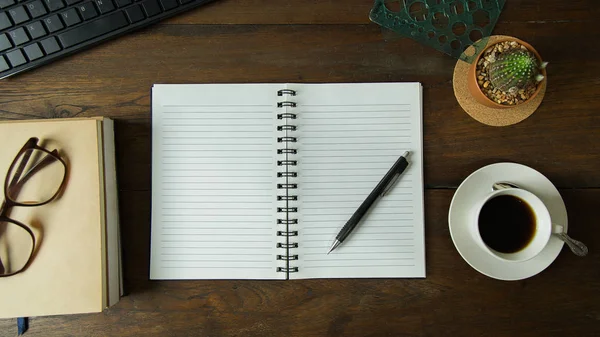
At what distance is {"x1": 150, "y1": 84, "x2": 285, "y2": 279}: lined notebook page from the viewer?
0.69m

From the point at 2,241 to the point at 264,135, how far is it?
0.41 m

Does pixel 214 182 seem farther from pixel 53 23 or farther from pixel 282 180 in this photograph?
→ pixel 53 23

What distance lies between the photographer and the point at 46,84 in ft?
2.30

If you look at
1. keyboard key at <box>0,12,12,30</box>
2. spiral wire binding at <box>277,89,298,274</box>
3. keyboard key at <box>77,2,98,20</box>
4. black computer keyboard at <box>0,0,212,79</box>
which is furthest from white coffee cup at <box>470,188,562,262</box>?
keyboard key at <box>0,12,12,30</box>

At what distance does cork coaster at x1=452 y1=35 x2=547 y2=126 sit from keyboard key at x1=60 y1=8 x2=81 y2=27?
0.61 meters

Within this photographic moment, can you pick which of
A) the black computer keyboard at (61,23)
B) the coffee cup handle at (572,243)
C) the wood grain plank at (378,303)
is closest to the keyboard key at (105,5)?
the black computer keyboard at (61,23)

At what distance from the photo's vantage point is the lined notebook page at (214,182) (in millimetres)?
694

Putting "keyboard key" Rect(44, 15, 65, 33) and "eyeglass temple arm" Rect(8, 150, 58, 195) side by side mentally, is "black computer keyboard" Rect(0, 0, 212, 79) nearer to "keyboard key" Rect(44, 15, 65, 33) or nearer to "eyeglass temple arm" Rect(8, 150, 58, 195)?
"keyboard key" Rect(44, 15, 65, 33)

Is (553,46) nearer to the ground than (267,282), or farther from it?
farther from it

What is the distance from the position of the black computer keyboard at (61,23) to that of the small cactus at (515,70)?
1.53 ft

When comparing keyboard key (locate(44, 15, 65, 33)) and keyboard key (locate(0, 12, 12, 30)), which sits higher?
keyboard key (locate(0, 12, 12, 30))

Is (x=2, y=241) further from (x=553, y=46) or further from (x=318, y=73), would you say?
(x=553, y=46)

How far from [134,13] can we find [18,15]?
0.55 feet

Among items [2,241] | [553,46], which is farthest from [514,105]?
[2,241]
